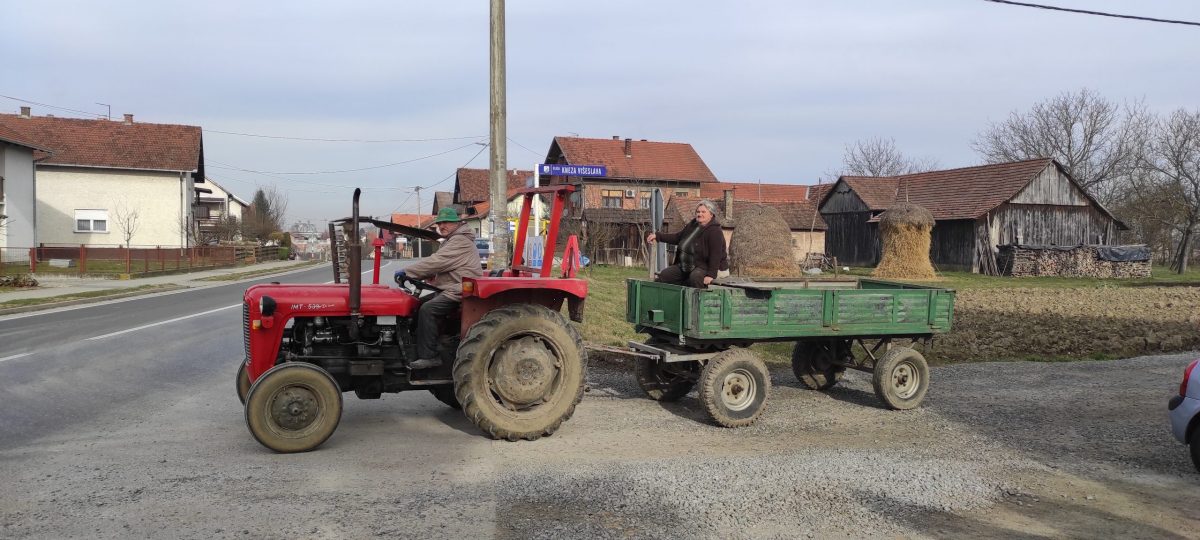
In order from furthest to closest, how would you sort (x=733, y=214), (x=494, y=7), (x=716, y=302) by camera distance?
1. (x=733, y=214)
2. (x=494, y=7)
3. (x=716, y=302)

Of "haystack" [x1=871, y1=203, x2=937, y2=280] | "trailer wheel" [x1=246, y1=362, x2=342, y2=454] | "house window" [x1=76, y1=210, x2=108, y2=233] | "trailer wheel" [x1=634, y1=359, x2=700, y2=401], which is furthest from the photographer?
"house window" [x1=76, y1=210, x2=108, y2=233]

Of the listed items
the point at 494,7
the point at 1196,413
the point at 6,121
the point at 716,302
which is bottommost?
the point at 1196,413

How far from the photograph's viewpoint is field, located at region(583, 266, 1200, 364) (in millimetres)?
11641

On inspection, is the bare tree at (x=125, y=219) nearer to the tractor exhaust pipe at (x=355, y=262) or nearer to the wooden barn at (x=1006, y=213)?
the wooden barn at (x=1006, y=213)

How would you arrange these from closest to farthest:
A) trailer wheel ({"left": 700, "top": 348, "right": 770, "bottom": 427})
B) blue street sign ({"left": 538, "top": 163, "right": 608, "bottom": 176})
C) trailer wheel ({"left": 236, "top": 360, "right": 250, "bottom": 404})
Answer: trailer wheel ({"left": 236, "top": 360, "right": 250, "bottom": 404}) → trailer wheel ({"left": 700, "top": 348, "right": 770, "bottom": 427}) → blue street sign ({"left": 538, "top": 163, "right": 608, "bottom": 176})

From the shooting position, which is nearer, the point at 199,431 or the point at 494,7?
the point at 199,431

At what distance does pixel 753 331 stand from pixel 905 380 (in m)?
1.85

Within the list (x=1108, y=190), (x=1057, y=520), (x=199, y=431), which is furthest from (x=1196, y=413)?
(x=1108, y=190)

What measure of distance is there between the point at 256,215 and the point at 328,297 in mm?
54821

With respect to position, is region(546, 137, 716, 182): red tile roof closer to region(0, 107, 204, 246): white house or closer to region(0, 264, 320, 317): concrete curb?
region(0, 107, 204, 246): white house

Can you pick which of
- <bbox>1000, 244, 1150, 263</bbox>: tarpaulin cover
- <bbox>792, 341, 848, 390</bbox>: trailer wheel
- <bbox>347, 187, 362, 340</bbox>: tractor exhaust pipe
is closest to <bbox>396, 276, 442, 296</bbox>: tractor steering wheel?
<bbox>347, 187, 362, 340</bbox>: tractor exhaust pipe

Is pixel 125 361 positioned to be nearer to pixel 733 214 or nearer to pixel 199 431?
pixel 199 431

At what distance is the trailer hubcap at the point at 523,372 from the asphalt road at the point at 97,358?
11.6ft

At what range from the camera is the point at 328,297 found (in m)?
6.14
